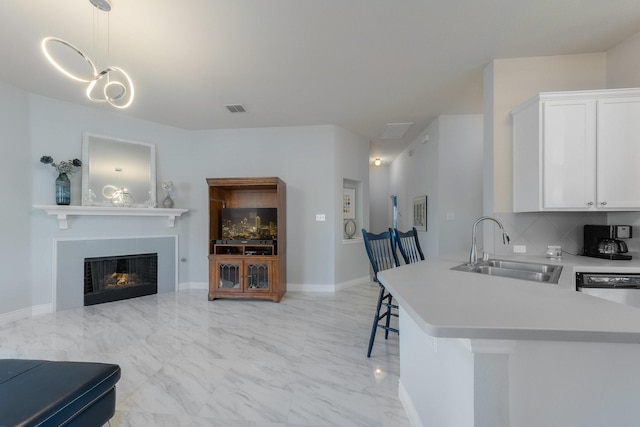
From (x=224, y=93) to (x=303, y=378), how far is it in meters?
3.08

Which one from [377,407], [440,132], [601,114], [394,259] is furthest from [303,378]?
[440,132]

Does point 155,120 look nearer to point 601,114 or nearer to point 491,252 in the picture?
point 491,252

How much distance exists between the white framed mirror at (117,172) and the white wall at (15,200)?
533 millimetres

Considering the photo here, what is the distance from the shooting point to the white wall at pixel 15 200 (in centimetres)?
292

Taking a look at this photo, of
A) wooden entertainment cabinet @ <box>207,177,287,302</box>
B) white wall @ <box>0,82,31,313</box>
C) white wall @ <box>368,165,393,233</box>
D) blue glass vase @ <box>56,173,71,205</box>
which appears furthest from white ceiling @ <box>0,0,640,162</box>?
white wall @ <box>368,165,393,233</box>

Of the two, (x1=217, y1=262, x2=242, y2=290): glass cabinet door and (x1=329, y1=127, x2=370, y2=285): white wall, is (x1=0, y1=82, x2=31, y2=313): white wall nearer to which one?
(x1=217, y1=262, x2=242, y2=290): glass cabinet door

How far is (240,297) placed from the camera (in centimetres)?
371

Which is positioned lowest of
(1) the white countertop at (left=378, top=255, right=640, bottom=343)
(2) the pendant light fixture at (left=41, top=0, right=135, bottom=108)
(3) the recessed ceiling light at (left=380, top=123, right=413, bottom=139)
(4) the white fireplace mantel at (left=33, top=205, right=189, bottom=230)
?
(1) the white countertop at (left=378, top=255, right=640, bottom=343)

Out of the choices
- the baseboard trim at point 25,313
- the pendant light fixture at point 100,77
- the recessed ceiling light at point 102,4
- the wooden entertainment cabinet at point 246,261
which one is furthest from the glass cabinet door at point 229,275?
the recessed ceiling light at point 102,4

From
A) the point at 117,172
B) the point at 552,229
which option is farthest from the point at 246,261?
the point at 552,229

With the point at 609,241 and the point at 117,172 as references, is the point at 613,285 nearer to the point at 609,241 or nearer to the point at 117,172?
the point at 609,241

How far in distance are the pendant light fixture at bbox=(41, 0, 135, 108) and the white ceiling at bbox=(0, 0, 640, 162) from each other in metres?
0.11

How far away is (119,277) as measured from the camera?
381cm

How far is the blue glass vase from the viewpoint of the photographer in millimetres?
3250
